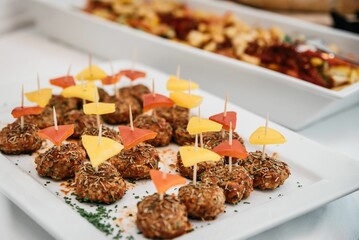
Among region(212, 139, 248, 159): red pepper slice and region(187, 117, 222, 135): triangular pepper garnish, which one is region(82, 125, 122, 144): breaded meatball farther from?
region(212, 139, 248, 159): red pepper slice

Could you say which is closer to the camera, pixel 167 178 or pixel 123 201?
pixel 167 178

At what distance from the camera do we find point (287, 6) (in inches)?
180

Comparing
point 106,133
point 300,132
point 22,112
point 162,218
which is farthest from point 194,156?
point 300,132

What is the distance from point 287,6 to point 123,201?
2.99 metres

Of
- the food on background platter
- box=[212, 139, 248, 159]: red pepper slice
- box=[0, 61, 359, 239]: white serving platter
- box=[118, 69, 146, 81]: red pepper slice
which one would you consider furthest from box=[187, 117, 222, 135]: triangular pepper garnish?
the food on background platter

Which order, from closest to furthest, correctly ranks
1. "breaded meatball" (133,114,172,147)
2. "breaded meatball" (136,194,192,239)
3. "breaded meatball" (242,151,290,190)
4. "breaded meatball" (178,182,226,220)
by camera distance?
"breaded meatball" (136,194,192,239)
"breaded meatball" (178,182,226,220)
"breaded meatball" (242,151,290,190)
"breaded meatball" (133,114,172,147)

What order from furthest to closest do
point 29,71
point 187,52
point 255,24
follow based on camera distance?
point 255,24 → point 29,71 → point 187,52

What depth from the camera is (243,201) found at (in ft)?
6.62

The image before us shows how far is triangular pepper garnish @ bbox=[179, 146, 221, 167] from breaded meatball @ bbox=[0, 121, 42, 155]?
0.67 meters

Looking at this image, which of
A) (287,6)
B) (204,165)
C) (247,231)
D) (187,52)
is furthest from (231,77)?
(287,6)

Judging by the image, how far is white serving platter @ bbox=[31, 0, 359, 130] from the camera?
2652 mm

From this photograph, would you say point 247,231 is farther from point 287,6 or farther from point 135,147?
point 287,6

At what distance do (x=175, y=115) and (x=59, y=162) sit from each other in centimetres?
66

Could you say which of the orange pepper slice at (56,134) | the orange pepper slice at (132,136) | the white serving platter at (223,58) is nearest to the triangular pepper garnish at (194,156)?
the orange pepper slice at (132,136)
